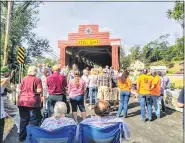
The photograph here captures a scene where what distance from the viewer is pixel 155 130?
861cm

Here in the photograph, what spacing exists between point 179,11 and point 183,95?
9.69m

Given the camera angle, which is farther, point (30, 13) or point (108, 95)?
point (30, 13)

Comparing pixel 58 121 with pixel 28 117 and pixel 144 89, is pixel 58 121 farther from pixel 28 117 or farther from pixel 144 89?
pixel 144 89

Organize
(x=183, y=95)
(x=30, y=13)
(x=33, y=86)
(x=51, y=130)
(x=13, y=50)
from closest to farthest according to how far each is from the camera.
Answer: (x=51, y=130) < (x=183, y=95) < (x=33, y=86) < (x=13, y=50) < (x=30, y=13)

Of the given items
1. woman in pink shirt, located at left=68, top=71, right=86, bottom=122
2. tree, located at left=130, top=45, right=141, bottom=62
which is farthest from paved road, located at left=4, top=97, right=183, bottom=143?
tree, located at left=130, top=45, right=141, bottom=62

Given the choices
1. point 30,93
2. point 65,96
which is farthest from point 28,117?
point 65,96

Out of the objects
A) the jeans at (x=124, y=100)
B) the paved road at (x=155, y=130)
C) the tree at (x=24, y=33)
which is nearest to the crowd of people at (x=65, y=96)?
the jeans at (x=124, y=100)

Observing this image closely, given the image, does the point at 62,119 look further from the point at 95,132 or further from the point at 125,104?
the point at 125,104

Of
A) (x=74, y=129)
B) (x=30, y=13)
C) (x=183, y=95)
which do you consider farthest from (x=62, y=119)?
(x=30, y=13)

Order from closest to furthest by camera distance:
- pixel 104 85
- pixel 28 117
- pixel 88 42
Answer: pixel 28 117
pixel 104 85
pixel 88 42

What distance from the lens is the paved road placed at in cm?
750

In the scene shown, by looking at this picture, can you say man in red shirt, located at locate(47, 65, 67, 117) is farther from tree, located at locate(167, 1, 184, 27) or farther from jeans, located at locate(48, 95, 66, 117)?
tree, located at locate(167, 1, 184, 27)

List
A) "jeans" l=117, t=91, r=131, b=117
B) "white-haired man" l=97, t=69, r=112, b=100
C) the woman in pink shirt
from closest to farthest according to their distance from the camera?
the woman in pink shirt < "jeans" l=117, t=91, r=131, b=117 < "white-haired man" l=97, t=69, r=112, b=100

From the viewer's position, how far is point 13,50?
78.4ft
